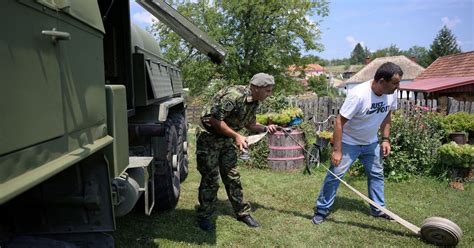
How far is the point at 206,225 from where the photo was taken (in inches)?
182

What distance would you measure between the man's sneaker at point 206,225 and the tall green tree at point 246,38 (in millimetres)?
21441

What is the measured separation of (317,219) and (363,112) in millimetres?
1411

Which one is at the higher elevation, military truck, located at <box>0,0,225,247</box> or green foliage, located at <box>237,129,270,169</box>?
military truck, located at <box>0,0,225,247</box>

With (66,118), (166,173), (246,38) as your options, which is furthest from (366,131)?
(246,38)

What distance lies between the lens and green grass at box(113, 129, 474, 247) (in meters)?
4.35

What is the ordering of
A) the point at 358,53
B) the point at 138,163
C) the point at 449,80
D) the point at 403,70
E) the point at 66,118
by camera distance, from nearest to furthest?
1. the point at 66,118
2. the point at 138,163
3. the point at 449,80
4. the point at 403,70
5. the point at 358,53

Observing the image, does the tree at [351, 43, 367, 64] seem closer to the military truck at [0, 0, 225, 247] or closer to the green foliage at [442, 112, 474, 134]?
the green foliage at [442, 112, 474, 134]

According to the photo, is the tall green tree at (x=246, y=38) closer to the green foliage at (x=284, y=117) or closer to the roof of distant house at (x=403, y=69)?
the green foliage at (x=284, y=117)

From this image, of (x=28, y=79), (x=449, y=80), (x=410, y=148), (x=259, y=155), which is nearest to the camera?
(x=28, y=79)

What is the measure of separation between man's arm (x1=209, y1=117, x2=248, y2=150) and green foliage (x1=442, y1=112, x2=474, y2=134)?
5.05 m

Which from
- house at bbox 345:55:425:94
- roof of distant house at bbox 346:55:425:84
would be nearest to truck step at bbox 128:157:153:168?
house at bbox 345:55:425:94

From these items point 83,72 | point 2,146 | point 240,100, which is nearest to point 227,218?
point 240,100

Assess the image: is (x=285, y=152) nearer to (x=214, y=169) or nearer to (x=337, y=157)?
(x=337, y=157)

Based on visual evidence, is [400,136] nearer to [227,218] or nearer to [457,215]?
[457,215]
